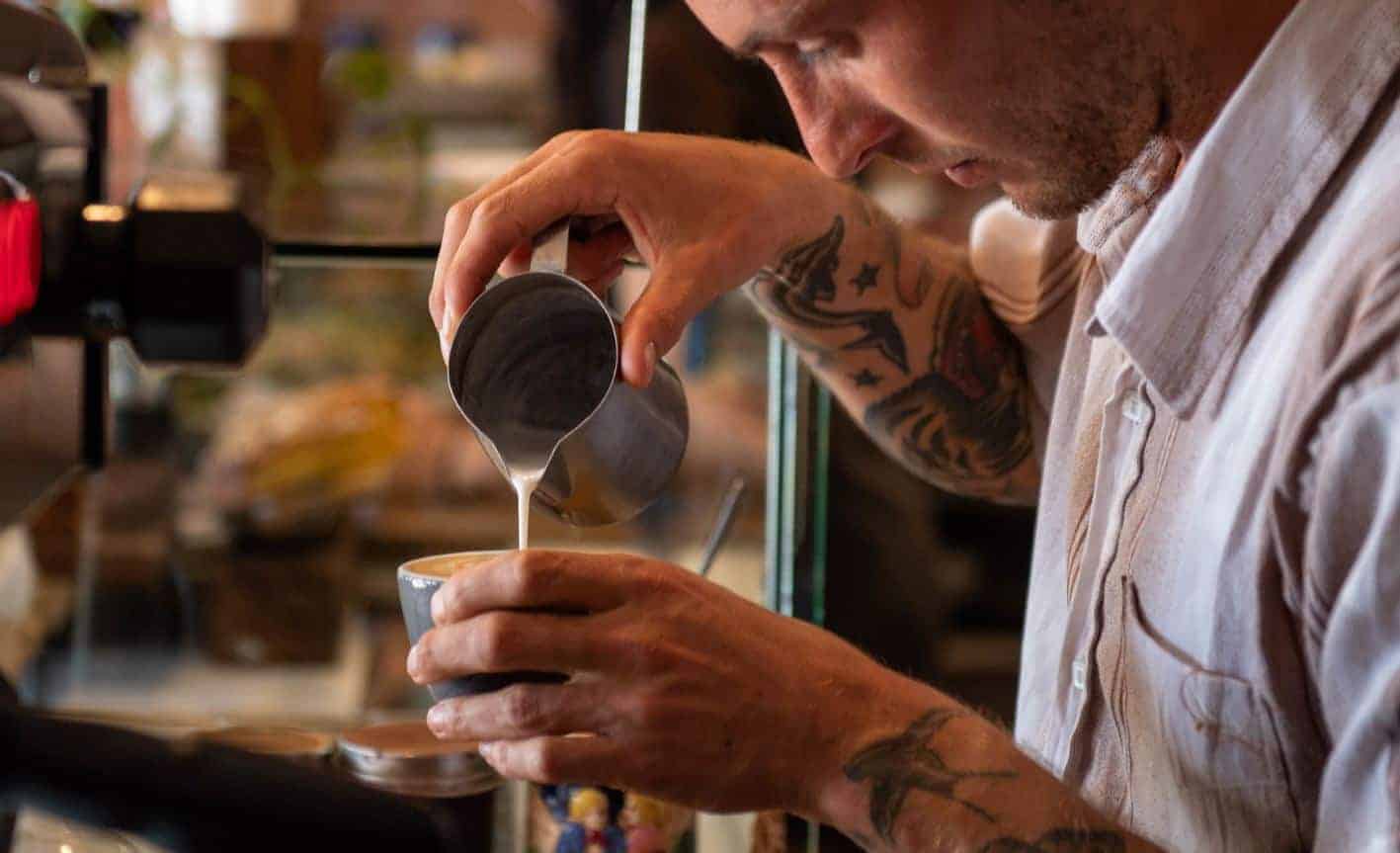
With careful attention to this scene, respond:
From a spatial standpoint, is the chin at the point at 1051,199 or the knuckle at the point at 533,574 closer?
the knuckle at the point at 533,574

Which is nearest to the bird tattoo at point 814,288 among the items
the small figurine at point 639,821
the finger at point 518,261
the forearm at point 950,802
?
the finger at point 518,261

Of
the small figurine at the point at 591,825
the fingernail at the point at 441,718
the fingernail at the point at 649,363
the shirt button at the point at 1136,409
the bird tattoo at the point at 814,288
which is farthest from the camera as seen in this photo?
the bird tattoo at the point at 814,288

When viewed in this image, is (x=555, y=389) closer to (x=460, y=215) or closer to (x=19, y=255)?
(x=460, y=215)

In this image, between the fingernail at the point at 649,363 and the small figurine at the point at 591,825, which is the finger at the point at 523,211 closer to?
the fingernail at the point at 649,363

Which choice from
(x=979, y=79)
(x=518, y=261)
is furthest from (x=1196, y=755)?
(x=518, y=261)

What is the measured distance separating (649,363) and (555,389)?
0.33 ft

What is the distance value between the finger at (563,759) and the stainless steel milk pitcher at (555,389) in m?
0.24

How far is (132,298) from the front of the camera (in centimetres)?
111

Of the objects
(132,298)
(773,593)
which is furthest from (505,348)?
(773,593)

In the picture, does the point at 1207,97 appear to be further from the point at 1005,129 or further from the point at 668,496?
the point at 668,496

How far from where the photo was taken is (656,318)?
113 centimetres

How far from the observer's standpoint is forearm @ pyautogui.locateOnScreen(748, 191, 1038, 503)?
4.95 ft

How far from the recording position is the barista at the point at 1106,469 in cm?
91

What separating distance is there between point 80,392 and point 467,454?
1112 mm
